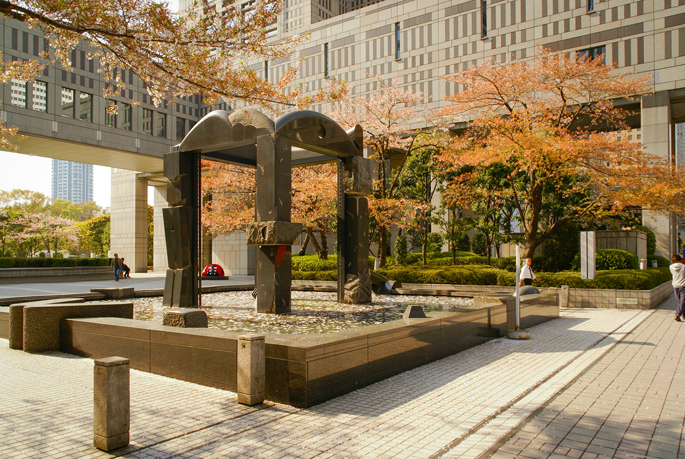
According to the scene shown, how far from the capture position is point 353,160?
13008 millimetres

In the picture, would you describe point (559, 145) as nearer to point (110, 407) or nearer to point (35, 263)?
point (110, 407)

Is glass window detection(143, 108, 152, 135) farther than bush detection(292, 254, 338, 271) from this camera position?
Yes

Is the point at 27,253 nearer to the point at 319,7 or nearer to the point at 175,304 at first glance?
the point at 319,7

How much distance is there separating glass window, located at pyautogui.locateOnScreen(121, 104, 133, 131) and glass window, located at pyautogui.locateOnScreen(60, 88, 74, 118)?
13.4 ft

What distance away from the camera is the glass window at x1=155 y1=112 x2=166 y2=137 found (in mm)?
43250

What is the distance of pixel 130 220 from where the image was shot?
153 ft

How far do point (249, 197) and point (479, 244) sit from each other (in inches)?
588

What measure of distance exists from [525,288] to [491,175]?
11194 mm

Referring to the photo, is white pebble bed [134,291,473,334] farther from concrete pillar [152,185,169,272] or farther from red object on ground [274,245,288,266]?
concrete pillar [152,185,169,272]

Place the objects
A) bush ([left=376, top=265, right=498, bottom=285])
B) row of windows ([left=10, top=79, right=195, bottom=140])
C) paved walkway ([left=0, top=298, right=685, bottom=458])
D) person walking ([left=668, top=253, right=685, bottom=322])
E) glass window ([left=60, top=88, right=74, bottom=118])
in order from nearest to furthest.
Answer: paved walkway ([left=0, top=298, right=685, bottom=458]) < person walking ([left=668, top=253, right=685, bottom=322]) < bush ([left=376, top=265, right=498, bottom=285]) < row of windows ([left=10, top=79, right=195, bottom=140]) < glass window ([left=60, top=88, right=74, bottom=118])

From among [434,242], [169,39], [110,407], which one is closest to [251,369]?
[110,407]

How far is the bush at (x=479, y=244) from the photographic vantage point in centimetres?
3209

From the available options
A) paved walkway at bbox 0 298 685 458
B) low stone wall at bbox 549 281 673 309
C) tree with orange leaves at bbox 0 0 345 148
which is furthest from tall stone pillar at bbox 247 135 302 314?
low stone wall at bbox 549 281 673 309

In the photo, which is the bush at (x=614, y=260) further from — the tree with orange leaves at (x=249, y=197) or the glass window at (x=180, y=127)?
the glass window at (x=180, y=127)
